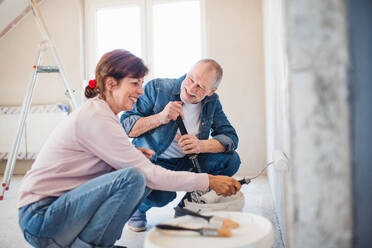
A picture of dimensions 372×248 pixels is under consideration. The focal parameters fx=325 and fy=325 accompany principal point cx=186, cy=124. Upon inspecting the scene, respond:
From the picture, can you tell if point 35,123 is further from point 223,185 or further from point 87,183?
point 223,185

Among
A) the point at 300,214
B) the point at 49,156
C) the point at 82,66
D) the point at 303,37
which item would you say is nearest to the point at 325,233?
the point at 300,214

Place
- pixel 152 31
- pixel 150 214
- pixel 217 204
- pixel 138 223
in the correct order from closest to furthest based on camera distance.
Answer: pixel 217 204
pixel 138 223
pixel 150 214
pixel 152 31

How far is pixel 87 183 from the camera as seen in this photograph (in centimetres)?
114

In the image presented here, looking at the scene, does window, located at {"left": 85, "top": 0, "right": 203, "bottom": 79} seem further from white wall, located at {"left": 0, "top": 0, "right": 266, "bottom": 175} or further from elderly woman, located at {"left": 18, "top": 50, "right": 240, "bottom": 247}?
elderly woman, located at {"left": 18, "top": 50, "right": 240, "bottom": 247}

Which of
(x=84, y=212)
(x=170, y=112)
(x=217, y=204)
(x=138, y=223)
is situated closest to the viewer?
(x=84, y=212)

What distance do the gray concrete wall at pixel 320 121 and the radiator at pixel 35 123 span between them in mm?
3349

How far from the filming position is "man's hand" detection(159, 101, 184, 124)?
64.1 inches

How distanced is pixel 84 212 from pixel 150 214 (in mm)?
988

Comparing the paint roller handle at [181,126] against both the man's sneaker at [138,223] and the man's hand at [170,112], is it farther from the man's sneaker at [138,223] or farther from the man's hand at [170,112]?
the man's sneaker at [138,223]

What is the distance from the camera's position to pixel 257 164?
3391 mm

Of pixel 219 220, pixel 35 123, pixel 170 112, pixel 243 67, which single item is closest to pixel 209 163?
pixel 170 112

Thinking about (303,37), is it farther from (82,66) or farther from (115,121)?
(82,66)

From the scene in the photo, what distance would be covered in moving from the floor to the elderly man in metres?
0.16

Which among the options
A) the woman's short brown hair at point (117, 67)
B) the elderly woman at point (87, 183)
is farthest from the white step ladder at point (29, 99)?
the elderly woman at point (87, 183)
